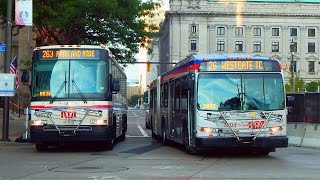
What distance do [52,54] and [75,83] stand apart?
131cm

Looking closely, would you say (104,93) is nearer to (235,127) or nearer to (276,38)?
(235,127)

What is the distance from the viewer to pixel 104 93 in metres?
18.3

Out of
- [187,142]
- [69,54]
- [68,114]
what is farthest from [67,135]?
[187,142]

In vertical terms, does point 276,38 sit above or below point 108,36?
above

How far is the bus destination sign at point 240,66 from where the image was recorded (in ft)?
55.2

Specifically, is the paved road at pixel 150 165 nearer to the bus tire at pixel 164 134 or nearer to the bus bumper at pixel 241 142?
the bus bumper at pixel 241 142

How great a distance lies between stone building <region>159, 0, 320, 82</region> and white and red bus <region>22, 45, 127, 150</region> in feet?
381

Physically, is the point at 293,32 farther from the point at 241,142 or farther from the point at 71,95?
the point at 241,142

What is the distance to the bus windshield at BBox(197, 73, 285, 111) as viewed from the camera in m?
16.4

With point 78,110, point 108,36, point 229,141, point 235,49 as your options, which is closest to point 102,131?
point 78,110

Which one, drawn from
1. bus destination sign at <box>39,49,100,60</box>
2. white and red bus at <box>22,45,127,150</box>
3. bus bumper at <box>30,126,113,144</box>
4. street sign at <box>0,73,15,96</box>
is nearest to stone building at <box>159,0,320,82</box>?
street sign at <box>0,73,15,96</box>

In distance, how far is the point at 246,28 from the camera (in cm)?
13762

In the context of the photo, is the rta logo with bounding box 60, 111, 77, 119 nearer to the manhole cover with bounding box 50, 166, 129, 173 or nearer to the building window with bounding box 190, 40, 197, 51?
the manhole cover with bounding box 50, 166, 129, 173

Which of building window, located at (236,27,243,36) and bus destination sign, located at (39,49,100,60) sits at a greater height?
building window, located at (236,27,243,36)
